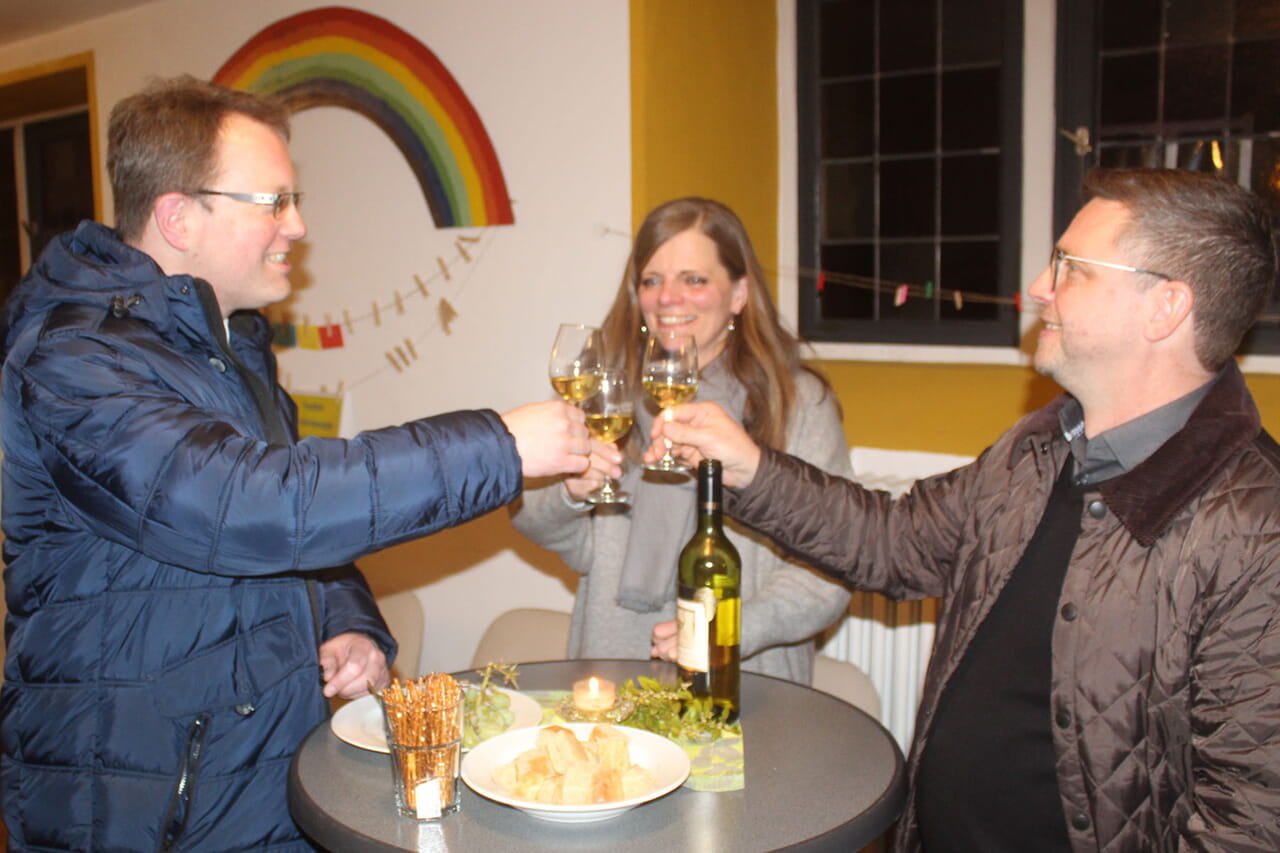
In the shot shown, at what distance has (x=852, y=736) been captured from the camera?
1597 millimetres

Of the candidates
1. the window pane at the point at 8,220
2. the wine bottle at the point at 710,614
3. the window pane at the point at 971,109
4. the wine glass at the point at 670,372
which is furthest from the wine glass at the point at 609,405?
the window pane at the point at 8,220

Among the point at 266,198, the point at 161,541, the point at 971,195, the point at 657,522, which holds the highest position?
the point at 971,195

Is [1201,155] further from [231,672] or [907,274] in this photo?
[231,672]

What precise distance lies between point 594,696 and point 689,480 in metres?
0.71

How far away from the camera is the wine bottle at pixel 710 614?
1.52 meters

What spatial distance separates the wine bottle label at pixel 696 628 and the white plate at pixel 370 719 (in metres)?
0.25

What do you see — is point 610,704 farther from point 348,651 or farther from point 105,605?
point 105,605

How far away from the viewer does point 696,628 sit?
153cm

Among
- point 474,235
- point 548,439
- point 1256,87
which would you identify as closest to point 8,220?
point 474,235

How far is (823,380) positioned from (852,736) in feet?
3.12

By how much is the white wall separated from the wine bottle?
1.67 m

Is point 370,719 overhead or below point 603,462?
below

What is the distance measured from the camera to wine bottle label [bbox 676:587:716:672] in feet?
4.94

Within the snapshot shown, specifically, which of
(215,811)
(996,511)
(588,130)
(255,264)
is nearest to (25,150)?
(588,130)
